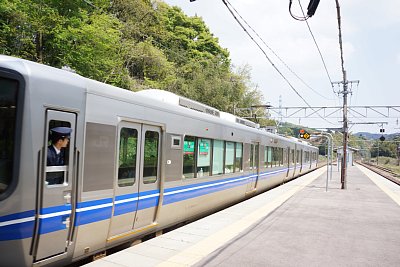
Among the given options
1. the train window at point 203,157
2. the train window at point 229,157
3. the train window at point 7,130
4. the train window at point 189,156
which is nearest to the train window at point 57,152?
the train window at point 7,130

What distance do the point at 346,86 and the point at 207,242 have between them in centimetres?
1613

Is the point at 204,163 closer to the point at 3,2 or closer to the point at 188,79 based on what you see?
the point at 3,2

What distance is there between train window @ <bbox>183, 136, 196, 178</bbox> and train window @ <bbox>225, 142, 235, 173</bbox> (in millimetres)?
2570

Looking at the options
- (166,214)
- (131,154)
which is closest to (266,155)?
(166,214)

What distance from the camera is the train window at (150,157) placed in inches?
273

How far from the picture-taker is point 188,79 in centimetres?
4106

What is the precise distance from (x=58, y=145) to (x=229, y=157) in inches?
291

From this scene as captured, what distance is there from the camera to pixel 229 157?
1177cm

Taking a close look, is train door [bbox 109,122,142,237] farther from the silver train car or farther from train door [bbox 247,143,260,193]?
train door [bbox 247,143,260,193]

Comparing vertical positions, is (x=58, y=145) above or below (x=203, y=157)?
above

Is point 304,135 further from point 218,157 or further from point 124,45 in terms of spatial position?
point 124,45

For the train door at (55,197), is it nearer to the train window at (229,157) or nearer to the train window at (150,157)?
the train window at (150,157)

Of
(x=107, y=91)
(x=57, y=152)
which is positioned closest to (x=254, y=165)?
(x=107, y=91)

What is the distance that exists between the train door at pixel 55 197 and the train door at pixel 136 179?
42.2 inches
